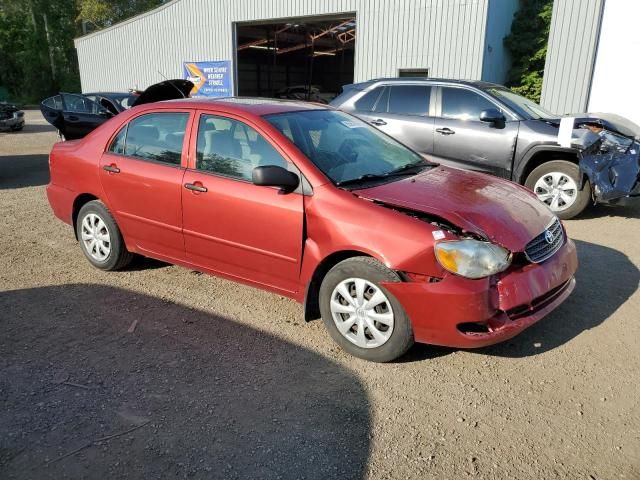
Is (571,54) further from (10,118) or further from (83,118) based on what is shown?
(10,118)

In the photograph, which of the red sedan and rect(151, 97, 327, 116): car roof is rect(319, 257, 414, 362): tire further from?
rect(151, 97, 327, 116): car roof

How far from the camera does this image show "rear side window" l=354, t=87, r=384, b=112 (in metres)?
8.16

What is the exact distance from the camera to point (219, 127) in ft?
13.6

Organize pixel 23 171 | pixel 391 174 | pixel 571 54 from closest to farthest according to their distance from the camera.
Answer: pixel 391 174 < pixel 23 171 < pixel 571 54

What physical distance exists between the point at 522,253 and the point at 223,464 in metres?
2.17

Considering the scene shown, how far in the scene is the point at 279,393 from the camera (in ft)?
10.4

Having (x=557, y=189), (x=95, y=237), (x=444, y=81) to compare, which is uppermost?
(x=444, y=81)

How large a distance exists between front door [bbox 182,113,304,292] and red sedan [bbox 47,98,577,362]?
0.01 m

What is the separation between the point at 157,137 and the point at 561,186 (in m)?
5.24

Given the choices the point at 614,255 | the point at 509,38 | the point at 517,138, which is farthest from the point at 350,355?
the point at 509,38

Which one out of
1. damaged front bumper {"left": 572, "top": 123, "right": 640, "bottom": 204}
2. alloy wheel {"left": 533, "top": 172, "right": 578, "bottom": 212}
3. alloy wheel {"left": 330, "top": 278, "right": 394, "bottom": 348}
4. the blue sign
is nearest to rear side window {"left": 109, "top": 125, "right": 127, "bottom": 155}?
alloy wheel {"left": 330, "top": 278, "right": 394, "bottom": 348}

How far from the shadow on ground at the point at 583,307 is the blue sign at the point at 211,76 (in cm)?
1742

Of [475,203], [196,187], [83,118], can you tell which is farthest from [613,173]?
[83,118]

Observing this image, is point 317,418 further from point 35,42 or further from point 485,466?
point 35,42
